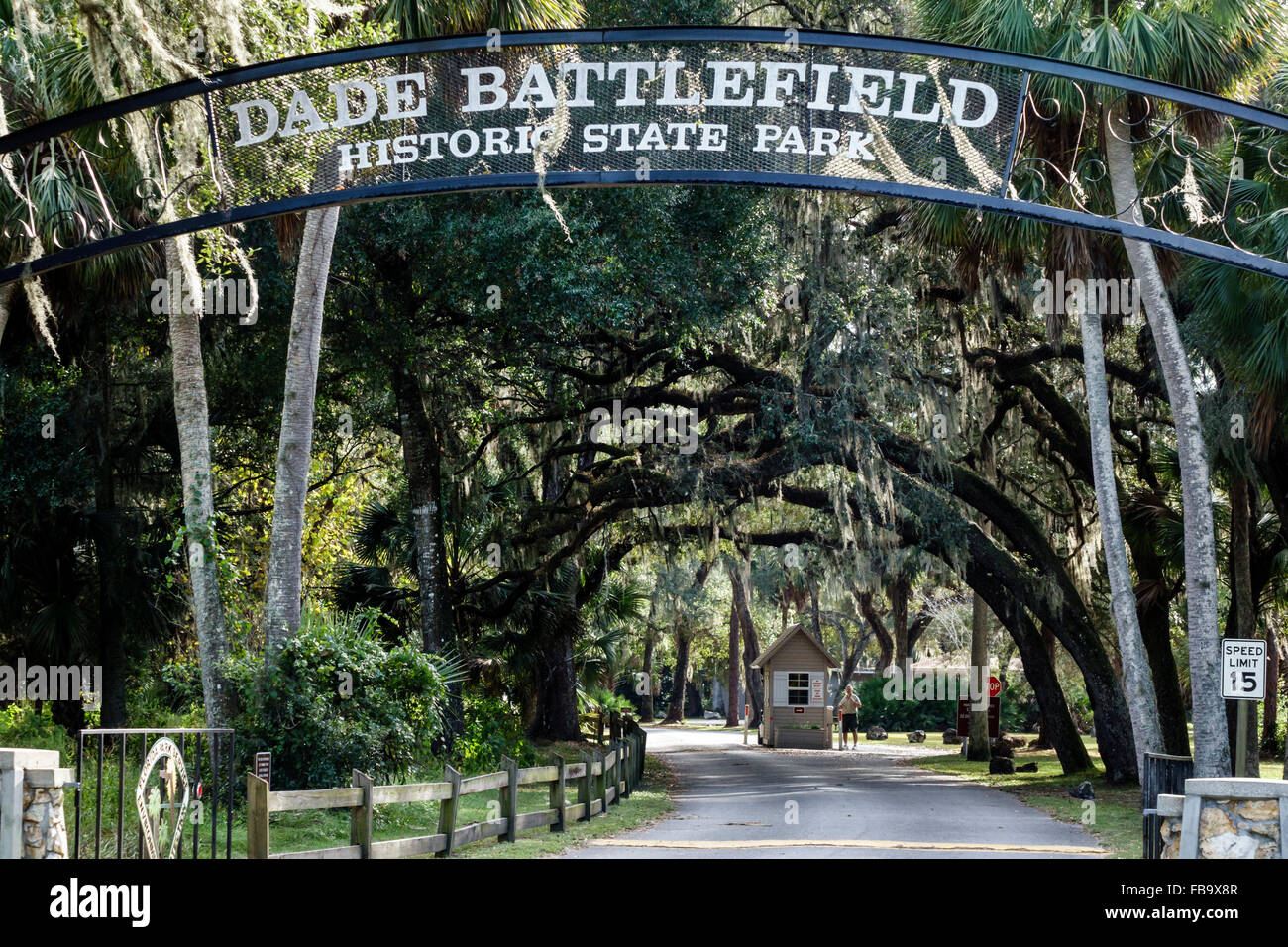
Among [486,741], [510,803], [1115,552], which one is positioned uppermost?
[1115,552]

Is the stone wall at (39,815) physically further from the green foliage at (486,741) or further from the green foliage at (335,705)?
the green foliage at (486,741)

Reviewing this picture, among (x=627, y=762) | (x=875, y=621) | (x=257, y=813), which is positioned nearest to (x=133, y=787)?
(x=257, y=813)

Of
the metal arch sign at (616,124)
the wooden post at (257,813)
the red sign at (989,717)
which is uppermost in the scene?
the metal arch sign at (616,124)

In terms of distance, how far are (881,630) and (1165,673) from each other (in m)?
21.9

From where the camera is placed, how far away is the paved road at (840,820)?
35.7 ft

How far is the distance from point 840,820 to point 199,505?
7.45 m

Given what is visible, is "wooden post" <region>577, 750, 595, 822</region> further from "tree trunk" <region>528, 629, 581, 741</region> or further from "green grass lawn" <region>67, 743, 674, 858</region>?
"tree trunk" <region>528, 629, 581, 741</region>

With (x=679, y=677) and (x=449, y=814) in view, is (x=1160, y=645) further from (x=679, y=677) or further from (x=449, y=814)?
(x=679, y=677)

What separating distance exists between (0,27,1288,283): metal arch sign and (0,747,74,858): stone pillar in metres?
2.79

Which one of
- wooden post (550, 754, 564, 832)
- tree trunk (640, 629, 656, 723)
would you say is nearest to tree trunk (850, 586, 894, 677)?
tree trunk (640, 629, 656, 723)

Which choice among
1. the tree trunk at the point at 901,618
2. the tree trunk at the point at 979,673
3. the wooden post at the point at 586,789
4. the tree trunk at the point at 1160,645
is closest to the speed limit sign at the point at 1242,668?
the wooden post at the point at 586,789

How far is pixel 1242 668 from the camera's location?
32.8ft

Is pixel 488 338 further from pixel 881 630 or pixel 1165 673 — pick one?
pixel 881 630

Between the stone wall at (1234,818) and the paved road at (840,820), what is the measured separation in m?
3.66
